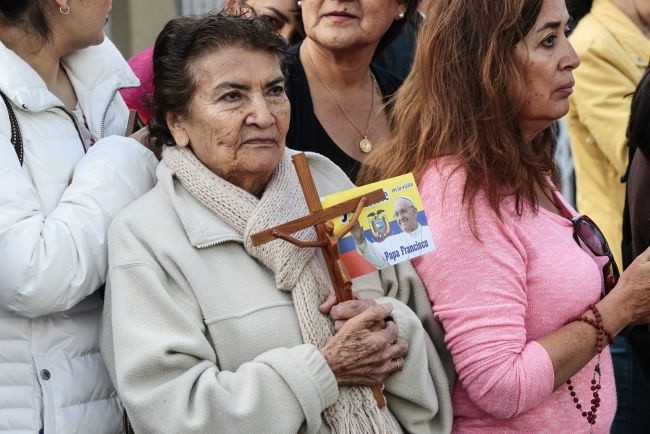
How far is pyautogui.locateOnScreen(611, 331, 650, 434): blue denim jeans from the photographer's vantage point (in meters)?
4.74

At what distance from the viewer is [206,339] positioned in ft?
9.20

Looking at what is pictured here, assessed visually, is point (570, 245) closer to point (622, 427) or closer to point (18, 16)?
point (18, 16)

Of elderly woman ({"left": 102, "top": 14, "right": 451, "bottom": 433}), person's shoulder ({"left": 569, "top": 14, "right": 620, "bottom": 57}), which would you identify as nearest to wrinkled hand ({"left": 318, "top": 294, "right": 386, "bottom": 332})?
elderly woman ({"left": 102, "top": 14, "right": 451, "bottom": 433})

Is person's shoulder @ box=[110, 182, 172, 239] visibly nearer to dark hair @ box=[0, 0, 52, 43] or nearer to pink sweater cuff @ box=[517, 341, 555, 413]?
dark hair @ box=[0, 0, 52, 43]

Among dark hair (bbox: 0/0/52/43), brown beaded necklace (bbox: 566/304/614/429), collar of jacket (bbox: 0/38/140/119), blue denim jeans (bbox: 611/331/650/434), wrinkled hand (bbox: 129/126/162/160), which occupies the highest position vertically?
dark hair (bbox: 0/0/52/43)

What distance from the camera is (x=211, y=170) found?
3.01 metres

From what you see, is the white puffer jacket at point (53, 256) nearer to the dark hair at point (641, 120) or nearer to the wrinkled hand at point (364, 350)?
the wrinkled hand at point (364, 350)

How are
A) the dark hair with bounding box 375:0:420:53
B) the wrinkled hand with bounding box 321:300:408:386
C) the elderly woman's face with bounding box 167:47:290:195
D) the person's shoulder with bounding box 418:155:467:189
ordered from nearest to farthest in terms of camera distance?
the wrinkled hand with bounding box 321:300:408:386
the elderly woman's face with bounding box 167:47:290:195
the person's shoulder with bounding box 418:155:467:189
the dark hair with bounding box 375:0:420:53

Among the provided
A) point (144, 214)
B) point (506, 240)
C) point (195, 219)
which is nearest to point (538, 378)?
point (506, 240)

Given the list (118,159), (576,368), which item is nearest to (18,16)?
(118,159)

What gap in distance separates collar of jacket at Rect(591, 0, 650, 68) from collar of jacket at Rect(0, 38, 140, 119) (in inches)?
95.2

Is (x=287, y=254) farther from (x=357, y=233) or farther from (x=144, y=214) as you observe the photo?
(x=144, y=214)

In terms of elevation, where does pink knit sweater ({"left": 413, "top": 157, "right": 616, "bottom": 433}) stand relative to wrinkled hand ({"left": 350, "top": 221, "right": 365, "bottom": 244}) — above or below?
below

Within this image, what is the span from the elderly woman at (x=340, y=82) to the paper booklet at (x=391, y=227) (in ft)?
2.66
